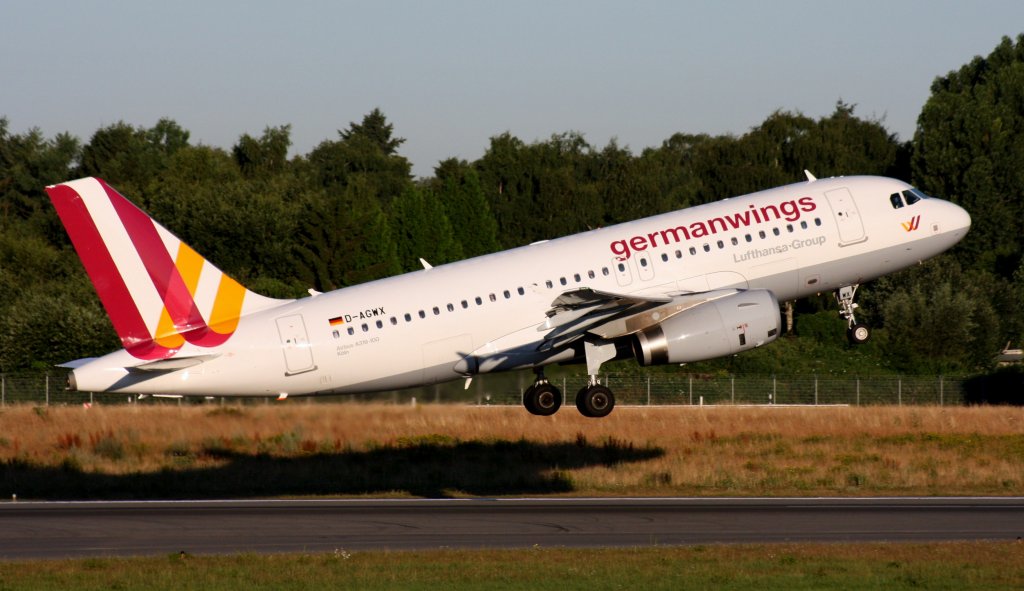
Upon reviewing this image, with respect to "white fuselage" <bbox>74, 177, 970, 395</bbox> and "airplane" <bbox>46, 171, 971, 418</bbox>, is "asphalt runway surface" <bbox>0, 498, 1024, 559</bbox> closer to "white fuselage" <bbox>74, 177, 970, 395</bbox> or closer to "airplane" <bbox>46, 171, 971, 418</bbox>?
"airplane" <bbox>46, 171, 971, 418</bbox>

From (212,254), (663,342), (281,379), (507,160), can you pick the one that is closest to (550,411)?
(663,342)

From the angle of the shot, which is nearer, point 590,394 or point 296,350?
point 296,350

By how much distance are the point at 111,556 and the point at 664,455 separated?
2760 cm

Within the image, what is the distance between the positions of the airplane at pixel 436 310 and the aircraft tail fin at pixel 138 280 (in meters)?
0.04

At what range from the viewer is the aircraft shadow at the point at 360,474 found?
168 ft

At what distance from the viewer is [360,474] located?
53.9 meters

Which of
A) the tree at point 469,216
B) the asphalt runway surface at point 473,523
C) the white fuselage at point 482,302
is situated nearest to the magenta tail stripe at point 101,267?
the white fuselage at point 482,302

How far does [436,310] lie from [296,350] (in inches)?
157

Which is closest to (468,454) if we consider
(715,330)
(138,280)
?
(715,330)

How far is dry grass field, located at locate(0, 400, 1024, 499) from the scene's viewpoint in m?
51.4

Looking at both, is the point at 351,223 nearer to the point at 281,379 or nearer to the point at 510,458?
the point at 510,458

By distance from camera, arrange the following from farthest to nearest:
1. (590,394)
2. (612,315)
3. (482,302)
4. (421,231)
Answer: (421,231)
(590,394)
(612,315)
(482,302)

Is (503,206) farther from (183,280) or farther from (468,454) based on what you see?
(183,280)

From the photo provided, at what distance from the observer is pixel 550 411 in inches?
1686
